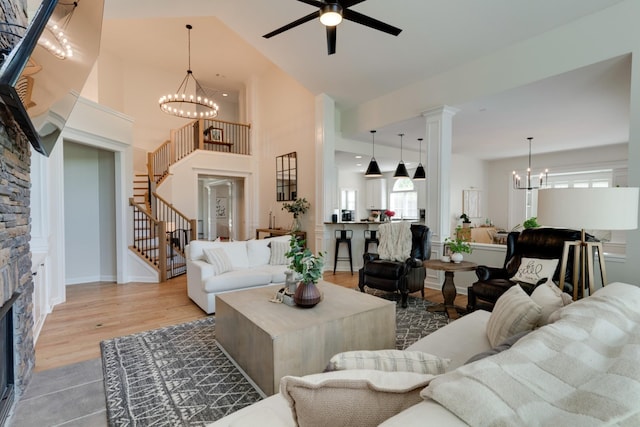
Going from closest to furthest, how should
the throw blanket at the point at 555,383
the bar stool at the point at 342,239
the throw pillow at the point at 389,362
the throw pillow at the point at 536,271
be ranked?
1. the throw blanket at the point at 555,383
2. the throw pillow at the point at 389,362
3. the throw pillow at the point at 536,271
4. the bar stool at the point at 342,239

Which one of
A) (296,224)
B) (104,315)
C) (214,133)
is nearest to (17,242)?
(104,315)

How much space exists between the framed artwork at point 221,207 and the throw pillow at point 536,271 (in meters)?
9.51

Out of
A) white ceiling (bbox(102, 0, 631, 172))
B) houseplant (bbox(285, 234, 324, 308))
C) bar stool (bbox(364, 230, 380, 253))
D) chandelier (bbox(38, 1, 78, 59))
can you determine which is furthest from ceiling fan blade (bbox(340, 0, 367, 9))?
bar stool (bbox(364, 230, 380, 253))

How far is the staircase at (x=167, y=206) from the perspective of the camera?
17.7 feet

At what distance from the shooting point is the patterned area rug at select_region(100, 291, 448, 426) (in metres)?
1.92

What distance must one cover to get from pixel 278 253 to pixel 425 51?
359 centimetres

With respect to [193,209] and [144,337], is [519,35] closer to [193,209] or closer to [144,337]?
[144,337]

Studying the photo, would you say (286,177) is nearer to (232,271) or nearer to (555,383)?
(232,271)

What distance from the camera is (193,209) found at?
7.66 m

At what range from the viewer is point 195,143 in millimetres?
8008

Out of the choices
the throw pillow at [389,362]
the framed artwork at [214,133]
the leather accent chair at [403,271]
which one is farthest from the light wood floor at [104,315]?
the framed artwork at [214,133]

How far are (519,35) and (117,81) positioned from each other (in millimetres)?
8848

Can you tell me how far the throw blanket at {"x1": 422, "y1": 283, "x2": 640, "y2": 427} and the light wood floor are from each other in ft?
10.3

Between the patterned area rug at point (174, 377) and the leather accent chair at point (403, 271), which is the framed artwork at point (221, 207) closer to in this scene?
the leather accent chair at point (403, 271)
